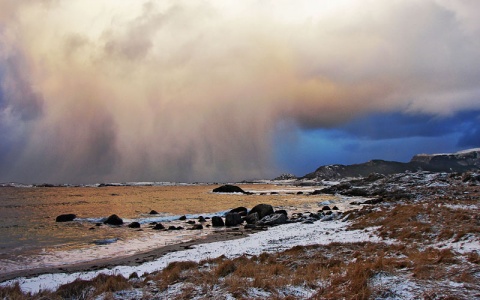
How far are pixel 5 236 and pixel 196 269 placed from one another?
2621cm

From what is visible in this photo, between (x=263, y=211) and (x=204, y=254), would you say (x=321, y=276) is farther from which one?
(x=263, y=211)

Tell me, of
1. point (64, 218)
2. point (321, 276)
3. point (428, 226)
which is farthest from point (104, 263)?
point (64, 218)

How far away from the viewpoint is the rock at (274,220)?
35.3 metres

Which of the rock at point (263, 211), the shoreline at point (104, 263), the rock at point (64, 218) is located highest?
the rock at point (263, 211)

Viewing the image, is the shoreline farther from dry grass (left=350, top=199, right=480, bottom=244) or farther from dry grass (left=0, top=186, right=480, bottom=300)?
dry grass (left=350, top=199, right=480, bottom=244)

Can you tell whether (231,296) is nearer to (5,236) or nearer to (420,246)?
(420,246)

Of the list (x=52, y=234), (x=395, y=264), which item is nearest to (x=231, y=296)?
(x=395, y=264)

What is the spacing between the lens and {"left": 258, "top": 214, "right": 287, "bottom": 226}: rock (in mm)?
35312

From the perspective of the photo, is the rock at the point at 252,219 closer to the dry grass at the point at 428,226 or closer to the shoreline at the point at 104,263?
the shoreline at the point at 104,263

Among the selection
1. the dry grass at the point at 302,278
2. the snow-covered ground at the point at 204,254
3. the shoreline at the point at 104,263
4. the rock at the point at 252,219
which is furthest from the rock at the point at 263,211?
the dry grass at the point at 302,278

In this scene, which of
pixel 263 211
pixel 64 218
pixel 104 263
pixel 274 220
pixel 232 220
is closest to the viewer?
pixel 104 263

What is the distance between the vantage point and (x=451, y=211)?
74.5ft

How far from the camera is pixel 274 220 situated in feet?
117

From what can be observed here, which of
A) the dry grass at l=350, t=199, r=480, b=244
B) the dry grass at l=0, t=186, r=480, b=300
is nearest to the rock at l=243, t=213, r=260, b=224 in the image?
the dry grass at l=350, t=199, r=480, b=244
